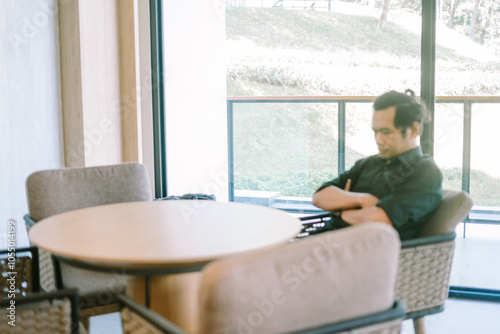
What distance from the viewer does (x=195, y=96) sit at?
4.14 m

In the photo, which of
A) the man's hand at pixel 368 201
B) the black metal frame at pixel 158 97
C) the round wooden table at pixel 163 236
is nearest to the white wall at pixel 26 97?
the black metal frame at pixel 158 97

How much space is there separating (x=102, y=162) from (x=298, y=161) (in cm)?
140

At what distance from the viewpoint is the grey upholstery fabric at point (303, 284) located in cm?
81

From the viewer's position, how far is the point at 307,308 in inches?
34.9

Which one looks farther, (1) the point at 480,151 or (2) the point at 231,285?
(1) the point at 480,151

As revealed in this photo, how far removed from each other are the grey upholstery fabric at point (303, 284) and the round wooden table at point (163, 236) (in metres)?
0.48

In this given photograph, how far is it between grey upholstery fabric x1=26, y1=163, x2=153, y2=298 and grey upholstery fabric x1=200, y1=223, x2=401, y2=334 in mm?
1404

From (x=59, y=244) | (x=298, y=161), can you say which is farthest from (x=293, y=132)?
(x=59, y=244)

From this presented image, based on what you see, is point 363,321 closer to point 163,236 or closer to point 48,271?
point 163,236

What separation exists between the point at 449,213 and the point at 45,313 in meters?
1.37

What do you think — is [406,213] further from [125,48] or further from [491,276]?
[125,48]

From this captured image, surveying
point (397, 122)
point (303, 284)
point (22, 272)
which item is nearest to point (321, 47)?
point (397, 122)

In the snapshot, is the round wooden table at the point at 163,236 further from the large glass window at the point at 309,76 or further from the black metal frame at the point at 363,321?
the large glass window at the point at 309,76

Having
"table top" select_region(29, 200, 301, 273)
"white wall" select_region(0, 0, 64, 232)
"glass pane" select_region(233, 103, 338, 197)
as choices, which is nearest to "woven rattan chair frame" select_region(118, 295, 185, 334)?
"table top" select_region(29, 200, 301, 273)
